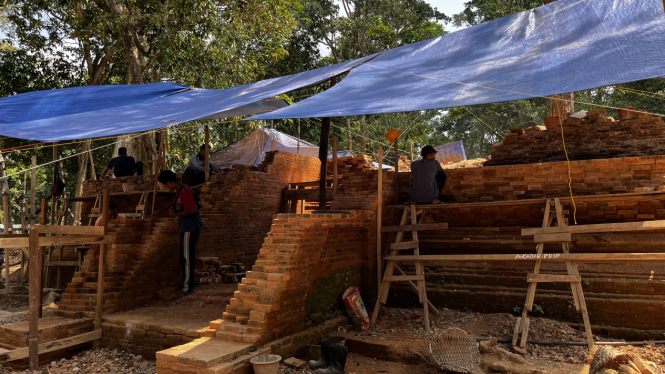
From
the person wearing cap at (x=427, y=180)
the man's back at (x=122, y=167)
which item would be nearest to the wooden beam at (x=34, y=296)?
the person wearing cap at (x=427, y=180)

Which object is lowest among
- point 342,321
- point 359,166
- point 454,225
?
point 342,321

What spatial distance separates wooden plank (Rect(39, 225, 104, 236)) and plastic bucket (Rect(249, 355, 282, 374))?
2.67 m

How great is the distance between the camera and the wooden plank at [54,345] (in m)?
5.08

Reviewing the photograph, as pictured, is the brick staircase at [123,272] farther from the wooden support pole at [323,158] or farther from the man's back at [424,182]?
the man's back at [424,182]

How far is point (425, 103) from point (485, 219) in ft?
8.93

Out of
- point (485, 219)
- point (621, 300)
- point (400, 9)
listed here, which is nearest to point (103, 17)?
point (485, 219)

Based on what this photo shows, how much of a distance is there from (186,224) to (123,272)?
116 centimetres

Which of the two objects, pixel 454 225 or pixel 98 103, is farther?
pixel 98 103

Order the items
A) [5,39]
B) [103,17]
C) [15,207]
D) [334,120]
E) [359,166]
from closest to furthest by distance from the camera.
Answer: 1. [359,166]
2. [103,17]
3. [5,39]
4. [334,120]
5. [15,207]

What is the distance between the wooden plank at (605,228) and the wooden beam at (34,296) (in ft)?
17.8

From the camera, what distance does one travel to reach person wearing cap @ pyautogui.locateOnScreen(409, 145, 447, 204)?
20.8ft

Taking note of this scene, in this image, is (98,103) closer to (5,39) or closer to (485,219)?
(485,219)

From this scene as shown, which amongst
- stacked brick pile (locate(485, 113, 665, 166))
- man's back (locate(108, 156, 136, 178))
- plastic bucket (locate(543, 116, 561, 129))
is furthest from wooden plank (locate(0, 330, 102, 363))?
plastic bucket (locate(543, 116, 561, 129))

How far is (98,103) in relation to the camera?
729cm
